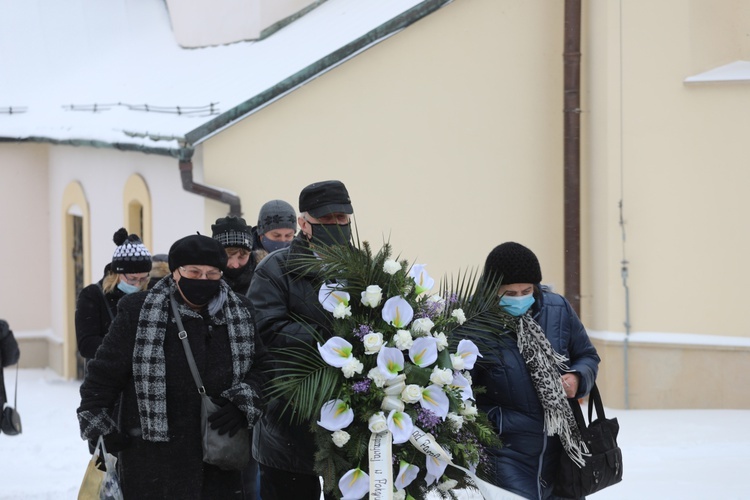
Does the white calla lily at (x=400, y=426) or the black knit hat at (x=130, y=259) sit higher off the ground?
the black knit hat at (x=130, y=259)

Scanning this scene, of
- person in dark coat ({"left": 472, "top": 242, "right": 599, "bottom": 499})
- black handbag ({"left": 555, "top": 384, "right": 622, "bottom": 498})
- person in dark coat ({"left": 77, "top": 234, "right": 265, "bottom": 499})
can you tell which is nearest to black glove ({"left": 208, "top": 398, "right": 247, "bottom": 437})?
person in dark coat ({"left": 77, "top": 234, "right": 265, "bottom": 499})

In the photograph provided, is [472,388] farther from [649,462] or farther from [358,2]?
[358,2]

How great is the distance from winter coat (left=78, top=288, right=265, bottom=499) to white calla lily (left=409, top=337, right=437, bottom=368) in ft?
2.12

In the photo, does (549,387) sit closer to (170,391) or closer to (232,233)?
(170,391)

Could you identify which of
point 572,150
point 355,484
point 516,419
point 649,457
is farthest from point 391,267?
point 572,150

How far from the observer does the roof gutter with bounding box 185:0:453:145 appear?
→ 12023 millimetres

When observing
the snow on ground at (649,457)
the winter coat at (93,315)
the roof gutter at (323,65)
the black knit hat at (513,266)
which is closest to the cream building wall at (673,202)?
the snow on ground at (649,457)

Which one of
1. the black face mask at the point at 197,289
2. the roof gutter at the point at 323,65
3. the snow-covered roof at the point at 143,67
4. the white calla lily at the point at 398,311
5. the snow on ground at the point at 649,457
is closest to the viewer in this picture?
the white calla lily at the point at 398,311

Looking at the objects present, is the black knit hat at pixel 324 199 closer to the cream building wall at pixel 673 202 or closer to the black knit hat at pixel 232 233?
the black knit hat at pixel 232 233

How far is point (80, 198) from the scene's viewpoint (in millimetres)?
16266

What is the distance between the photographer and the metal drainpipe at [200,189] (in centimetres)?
1230

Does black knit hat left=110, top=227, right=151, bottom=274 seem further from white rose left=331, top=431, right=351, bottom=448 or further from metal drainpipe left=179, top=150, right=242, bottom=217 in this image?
metal drainpipe left=179, top=150, right=242, bottom=217

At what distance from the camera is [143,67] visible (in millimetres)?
17328

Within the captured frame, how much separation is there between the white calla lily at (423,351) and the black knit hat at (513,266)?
1.91ft
